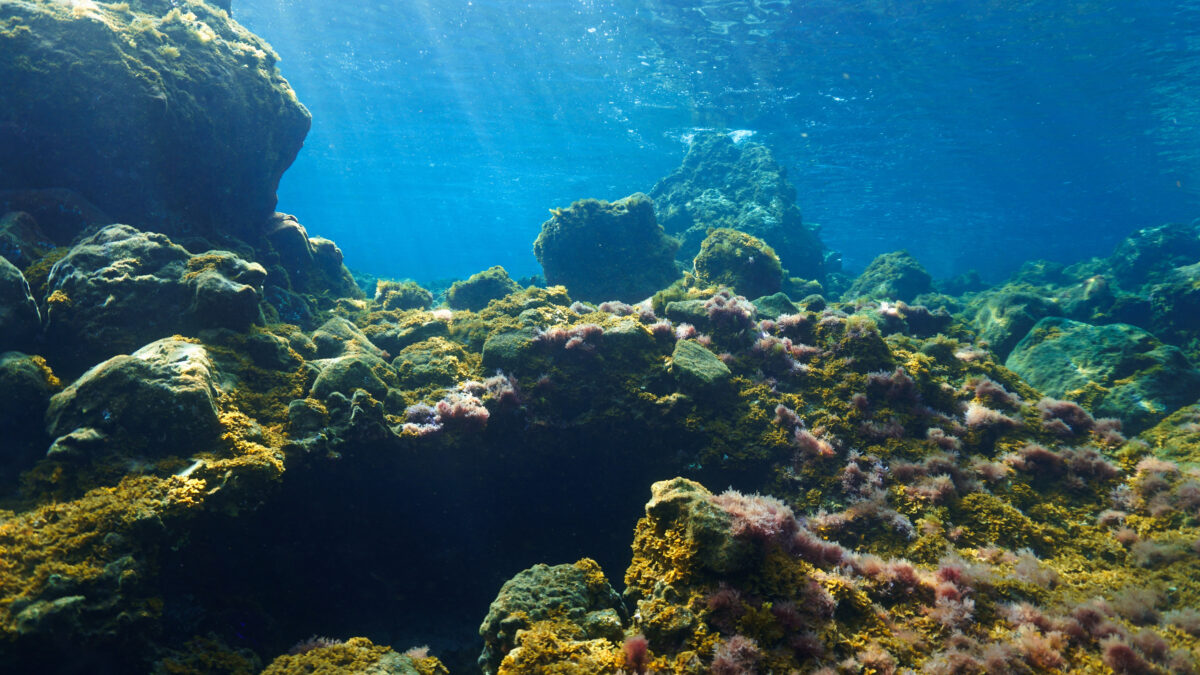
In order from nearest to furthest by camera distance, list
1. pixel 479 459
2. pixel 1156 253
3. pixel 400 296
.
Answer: pixel 479 459 → pixel 400 296 → pixel 1156 253

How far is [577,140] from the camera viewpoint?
39.9m

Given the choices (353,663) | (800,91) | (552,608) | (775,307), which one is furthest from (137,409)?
(800,91)

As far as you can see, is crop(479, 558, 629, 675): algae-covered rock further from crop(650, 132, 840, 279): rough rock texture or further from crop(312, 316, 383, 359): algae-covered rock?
crop(650, 132, 840, 279): rough rock texture

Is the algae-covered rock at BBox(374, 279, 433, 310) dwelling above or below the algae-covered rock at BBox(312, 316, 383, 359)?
above

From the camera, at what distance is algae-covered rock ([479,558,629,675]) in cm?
383

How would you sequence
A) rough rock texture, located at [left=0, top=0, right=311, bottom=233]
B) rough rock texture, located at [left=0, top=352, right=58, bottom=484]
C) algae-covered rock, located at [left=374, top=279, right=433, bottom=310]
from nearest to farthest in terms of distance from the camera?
1. rough rock texture, located at [left=0, top=352, right=58, bottom=484]
2. rough rock texture, located at [left=0, top=0, right=311, bottom=233]
3. algae-covered rock, located at [left=374, top=279, right=433, bottom=310]

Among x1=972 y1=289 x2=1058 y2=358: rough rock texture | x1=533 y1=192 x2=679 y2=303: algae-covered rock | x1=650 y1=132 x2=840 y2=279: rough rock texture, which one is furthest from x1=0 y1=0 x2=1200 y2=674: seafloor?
x1=650 y1=132 x2=840 y2=279: rough rock texture

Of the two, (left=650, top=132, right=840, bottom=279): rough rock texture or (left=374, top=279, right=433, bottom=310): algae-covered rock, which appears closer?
(left=374, top=279, right=433, bottom=310): algae-covered rock

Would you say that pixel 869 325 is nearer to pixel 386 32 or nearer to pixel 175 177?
pixel 175 177

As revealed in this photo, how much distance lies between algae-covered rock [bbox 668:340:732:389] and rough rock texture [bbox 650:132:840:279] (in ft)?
52.0

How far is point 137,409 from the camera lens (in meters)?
4.67

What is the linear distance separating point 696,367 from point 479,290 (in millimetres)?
8900

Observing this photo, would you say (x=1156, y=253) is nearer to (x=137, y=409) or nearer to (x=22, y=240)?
(x=137, y=409)

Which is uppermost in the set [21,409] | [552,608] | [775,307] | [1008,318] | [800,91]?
[800,91]
